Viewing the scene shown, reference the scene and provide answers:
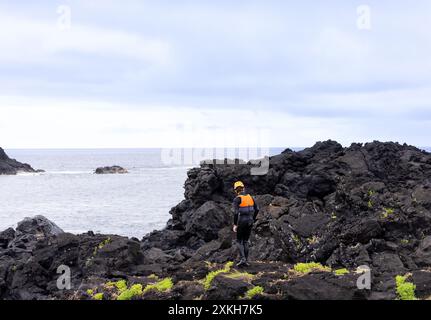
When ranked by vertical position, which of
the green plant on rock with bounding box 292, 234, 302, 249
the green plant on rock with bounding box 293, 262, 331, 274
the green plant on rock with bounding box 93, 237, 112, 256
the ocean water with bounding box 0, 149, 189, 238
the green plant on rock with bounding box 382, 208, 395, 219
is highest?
the green plant on rock with bounding box 382, 208, 395, 219

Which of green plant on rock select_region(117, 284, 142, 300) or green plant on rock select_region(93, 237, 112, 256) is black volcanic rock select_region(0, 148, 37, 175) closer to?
green plant on rock select_region(93, 237, 112, 256)

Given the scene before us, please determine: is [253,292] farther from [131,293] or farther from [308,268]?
[131,293]

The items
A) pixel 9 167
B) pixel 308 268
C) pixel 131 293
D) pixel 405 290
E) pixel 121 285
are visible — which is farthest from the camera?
pixel 9 167

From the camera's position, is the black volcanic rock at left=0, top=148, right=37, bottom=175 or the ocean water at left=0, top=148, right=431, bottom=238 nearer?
the ocean water at left=0, top=148, right=431, bottom=238

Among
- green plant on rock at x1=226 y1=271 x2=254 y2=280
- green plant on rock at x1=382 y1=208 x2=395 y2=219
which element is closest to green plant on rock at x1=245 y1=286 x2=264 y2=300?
green plant on rock at x1=226 y1=271 x2=254 y2=280

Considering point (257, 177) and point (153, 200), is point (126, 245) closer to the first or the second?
point (257, 177)

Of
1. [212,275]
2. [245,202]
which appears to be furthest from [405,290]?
[212,275]

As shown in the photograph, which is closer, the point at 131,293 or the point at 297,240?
the point at 131,293

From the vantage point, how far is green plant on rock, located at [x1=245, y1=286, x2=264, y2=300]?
1504 cm

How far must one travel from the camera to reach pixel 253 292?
15.2 m

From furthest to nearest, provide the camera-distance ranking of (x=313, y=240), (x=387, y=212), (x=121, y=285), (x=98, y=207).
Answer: (x=98, y=207)
(x=387, y=212)
(x=313, y=240)
(x=121, y=285)

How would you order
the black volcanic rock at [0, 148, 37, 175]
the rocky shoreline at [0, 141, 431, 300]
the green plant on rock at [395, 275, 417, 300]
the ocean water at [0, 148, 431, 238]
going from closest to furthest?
the green plant on rock at [395, 275, 417, 300]
the rocky shoreline at [0, 141, 431, 300]
the ocean water at [0, 148, 431, 238]
the black volcanic rock at [0, 148, 37, 175]

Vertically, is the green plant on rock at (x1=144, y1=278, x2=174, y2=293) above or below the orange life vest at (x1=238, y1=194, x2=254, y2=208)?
below
